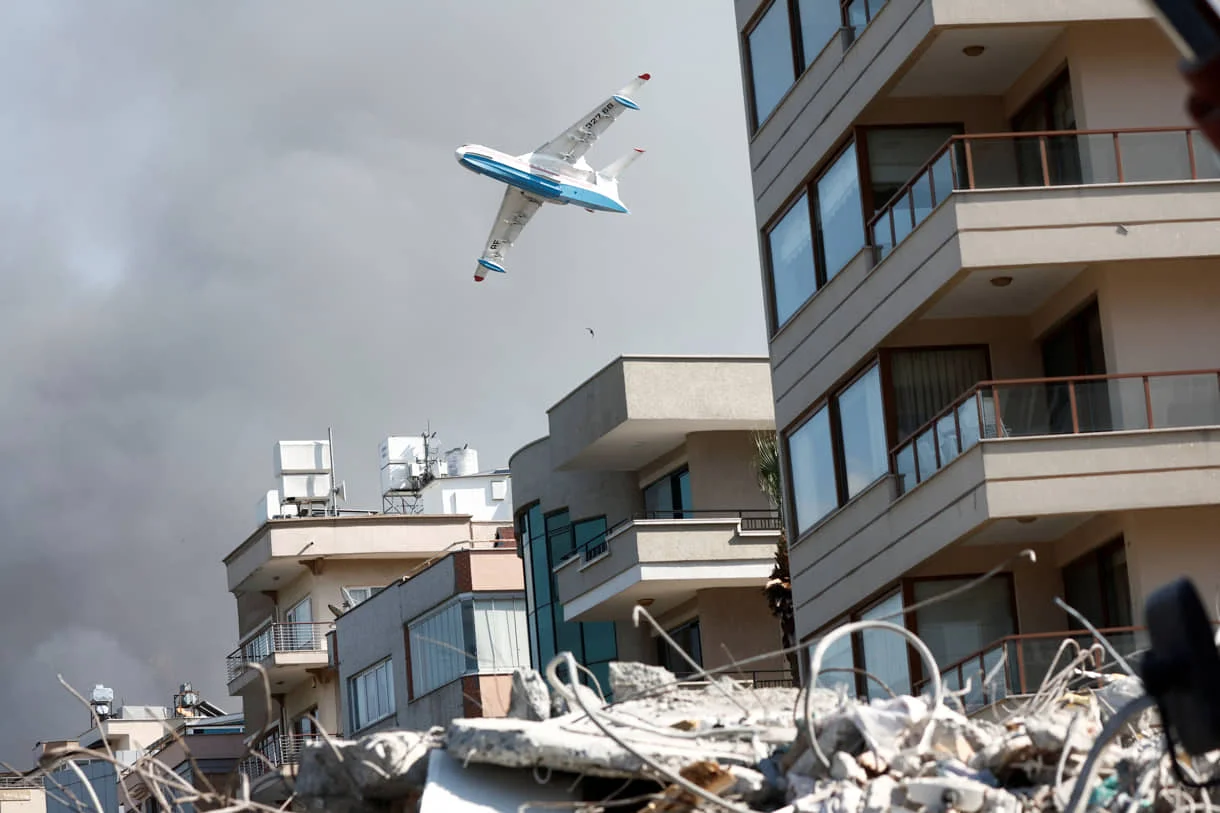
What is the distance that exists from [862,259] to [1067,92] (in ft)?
11.8

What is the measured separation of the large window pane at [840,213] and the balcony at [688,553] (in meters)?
10.9

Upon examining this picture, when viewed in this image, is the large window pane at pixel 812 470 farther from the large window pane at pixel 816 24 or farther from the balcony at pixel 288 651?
the balcony at pixel 288 651

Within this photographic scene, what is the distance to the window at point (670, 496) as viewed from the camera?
143 feet

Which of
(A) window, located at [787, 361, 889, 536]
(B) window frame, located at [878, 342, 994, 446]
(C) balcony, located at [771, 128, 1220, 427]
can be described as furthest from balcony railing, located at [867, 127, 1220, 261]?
(A) window, located at [787, 361, 889, 536]

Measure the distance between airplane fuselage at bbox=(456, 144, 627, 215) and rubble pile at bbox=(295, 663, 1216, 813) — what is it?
71.4m

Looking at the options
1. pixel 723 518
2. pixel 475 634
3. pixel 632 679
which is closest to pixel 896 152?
pixel 723 518

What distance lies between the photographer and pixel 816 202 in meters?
31.6

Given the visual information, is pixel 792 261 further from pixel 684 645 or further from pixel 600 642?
pixel 600 642

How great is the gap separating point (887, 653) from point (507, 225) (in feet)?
218

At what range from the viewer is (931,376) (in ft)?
96.4

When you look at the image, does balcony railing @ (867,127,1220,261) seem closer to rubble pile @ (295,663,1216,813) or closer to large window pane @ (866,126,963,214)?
large window pane @ (866,126,963,214)

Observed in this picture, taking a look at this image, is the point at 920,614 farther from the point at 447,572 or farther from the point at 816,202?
the point at 447,572

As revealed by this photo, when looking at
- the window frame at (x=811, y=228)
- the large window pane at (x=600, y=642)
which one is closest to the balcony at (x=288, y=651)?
the large window pane at (x=600, y=642)

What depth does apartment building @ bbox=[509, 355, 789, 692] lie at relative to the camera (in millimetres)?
41312
